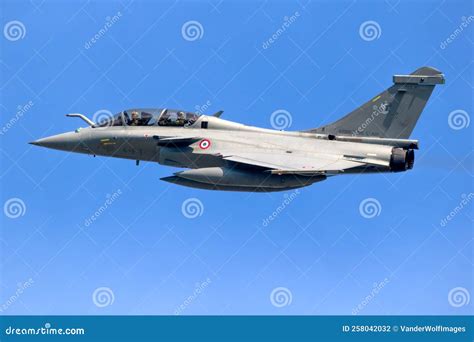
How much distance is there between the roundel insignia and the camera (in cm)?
3133

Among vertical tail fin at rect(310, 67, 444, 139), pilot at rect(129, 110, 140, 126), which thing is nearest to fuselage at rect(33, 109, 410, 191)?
pilot at rect(129, 110, 140, 126)

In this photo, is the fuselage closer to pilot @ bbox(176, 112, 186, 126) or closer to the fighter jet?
the fighter jet

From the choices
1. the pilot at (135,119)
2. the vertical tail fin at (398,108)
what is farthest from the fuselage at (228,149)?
the vertical tail fin at (398,108)

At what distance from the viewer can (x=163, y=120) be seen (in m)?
32.5

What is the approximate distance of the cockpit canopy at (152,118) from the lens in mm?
32406

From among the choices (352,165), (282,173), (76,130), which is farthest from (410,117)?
(76,130)

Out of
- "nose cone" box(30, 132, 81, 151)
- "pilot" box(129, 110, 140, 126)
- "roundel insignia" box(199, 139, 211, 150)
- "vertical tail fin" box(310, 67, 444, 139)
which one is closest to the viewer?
"roundel insignia" box(199, 139, 211, 150)

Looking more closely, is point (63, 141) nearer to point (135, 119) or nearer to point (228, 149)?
point (135, 119)

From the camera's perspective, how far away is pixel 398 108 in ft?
104

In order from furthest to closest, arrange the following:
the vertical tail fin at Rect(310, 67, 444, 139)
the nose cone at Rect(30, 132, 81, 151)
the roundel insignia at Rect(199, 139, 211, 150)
Result: 1. the nose cone at Rect(30, 132, 81, 151)
2. the vertical tail fin at Rect(310, 67, 444, 139)
3. the roundel insignia at Rect(199, 139, 211, 150)

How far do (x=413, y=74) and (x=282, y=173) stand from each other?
19.9ft

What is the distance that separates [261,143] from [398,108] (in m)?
4.53

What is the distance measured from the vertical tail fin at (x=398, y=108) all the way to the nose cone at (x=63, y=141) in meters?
8.64
